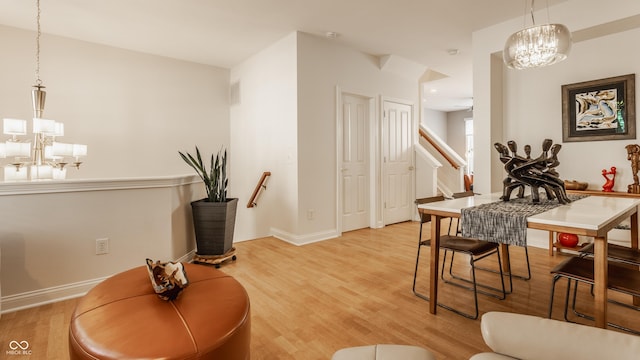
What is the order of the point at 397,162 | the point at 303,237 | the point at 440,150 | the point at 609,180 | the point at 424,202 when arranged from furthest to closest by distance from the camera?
1. the point at 440,150
2. the point at 397,162
3. the point at 303,237
4. the point at 609,180
5. the point at 424,202

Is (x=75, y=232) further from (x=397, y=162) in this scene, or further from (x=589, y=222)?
(x=397, y=162)

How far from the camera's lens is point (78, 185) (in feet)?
8.06

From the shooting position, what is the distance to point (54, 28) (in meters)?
3.90

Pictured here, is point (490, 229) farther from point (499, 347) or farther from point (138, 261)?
point (138, 261)

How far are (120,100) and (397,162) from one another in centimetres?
430

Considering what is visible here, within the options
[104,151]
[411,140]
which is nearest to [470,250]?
[411,140]

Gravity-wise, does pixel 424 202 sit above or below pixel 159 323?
A: above

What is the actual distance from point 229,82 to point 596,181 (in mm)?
5361

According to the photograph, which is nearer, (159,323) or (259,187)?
(159,323)

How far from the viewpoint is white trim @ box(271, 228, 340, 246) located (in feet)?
13.2

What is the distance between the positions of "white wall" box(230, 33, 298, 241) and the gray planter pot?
1.06 meters

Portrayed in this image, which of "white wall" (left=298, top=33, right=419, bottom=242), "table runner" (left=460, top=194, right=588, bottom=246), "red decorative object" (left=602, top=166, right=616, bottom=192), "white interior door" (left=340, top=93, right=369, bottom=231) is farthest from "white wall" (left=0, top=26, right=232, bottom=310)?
"red decorative object" (left=602, top=166, right=616, bottom=192)

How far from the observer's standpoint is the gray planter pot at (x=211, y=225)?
126 inches

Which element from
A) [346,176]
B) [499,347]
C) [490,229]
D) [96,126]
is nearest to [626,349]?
[499,347]
